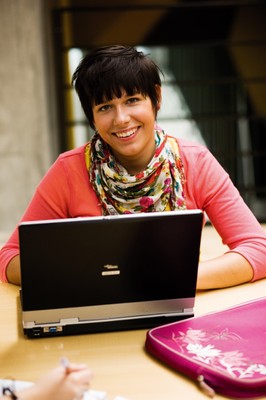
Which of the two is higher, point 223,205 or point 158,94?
point 158,94

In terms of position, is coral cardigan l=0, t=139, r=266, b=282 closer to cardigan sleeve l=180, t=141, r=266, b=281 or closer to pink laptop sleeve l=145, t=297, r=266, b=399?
cardigan sleeve l=180, t=141, r=266, b=281

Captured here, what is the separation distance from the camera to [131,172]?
1.75 m

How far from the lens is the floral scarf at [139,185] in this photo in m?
1.68

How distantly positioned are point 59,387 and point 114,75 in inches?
35.1

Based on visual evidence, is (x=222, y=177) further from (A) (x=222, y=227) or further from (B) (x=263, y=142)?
(B) (x=263, y=142)

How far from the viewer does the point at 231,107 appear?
3.72 meters

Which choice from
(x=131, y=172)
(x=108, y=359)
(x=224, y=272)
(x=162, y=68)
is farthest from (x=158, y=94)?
(x=162, y=68)

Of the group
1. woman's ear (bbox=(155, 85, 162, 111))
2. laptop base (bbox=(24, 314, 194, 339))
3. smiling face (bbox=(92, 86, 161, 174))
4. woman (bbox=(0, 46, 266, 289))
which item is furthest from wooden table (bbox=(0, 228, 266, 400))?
woman's ear (bbox=(155, 85, 162, 111))

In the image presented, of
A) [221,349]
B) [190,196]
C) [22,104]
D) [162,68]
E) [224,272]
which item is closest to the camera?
[221,349]

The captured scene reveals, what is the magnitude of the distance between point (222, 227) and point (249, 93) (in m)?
2.26

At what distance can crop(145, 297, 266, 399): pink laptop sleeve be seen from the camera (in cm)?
100

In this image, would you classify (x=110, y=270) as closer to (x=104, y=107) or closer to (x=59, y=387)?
(x=59, y=387)

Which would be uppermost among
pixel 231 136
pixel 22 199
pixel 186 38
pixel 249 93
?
pixel 186 38

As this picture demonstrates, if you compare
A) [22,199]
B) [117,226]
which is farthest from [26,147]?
[117,226]
